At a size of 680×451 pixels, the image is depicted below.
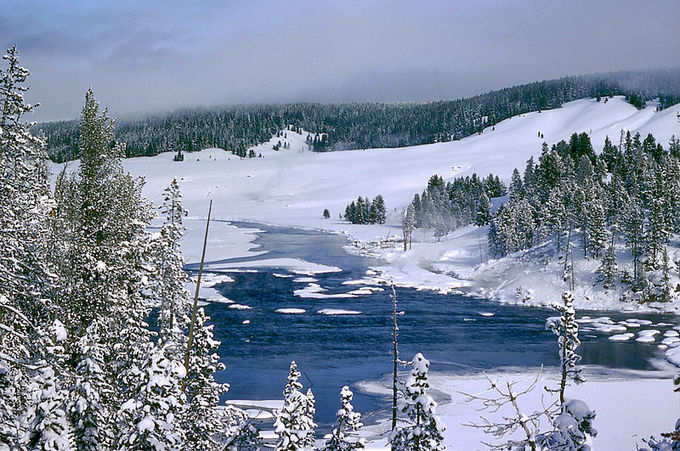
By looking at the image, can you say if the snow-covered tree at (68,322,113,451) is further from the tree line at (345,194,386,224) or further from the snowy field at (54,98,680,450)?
the tree line at (345,194,386,224)

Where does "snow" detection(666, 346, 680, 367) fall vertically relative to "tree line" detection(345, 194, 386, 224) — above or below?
below

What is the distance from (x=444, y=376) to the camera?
3434 cm

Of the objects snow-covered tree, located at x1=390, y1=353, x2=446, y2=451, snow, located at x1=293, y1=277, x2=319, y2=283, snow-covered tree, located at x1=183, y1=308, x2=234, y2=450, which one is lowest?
snow, located at x1=293, y1=277, x2=319, y2=283

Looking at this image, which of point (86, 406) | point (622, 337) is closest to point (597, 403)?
point (622, 337)

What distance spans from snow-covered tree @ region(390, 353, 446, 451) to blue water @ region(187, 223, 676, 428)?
17156mm

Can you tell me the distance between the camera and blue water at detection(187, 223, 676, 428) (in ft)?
109

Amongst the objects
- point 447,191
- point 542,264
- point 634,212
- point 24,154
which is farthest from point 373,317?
point 447,191

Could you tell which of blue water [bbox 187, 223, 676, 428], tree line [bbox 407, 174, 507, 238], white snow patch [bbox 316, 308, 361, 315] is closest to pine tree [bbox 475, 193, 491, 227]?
tree line [bbox 407, 174, 507, 238]

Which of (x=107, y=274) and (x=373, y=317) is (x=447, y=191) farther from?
(x=107, y=274)

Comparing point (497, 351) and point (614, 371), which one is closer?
point (614, 371)

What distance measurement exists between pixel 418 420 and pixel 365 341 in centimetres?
3084

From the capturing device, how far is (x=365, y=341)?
41219 millimetres

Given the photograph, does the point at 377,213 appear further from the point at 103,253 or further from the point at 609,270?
the point at 103,253

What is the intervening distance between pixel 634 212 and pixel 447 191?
254 ft
